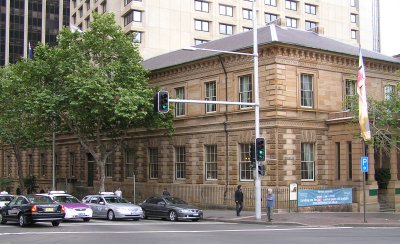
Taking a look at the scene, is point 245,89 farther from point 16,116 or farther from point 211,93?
point 16,116

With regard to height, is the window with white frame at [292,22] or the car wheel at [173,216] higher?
the window with white frame at [292,22]

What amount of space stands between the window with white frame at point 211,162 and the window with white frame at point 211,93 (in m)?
2.61

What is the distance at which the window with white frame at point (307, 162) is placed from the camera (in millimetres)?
35719

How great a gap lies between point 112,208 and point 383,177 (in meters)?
17.4

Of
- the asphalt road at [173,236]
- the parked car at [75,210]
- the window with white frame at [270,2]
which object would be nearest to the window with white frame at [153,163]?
the parked car at [75,210]

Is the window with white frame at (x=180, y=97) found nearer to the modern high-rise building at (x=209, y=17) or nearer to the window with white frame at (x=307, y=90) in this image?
the window with white frame at (x=307, y=90)

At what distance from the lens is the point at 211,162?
128 ft

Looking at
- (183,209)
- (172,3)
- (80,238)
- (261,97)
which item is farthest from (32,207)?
(172,3)

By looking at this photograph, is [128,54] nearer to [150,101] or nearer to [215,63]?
[150,101]

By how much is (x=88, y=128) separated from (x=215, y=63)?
9717mm

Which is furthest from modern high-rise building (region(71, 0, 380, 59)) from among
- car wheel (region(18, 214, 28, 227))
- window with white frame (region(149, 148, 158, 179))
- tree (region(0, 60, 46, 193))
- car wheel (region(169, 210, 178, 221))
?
car wheel (region(18, 214, 28, 227))

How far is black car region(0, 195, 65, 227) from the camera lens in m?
24.3

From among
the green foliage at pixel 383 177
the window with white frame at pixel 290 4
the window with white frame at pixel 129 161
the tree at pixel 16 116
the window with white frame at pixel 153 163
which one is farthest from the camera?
the window with white frame at pixel 290 4

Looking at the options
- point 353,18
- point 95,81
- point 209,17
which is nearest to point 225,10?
point 209,17
